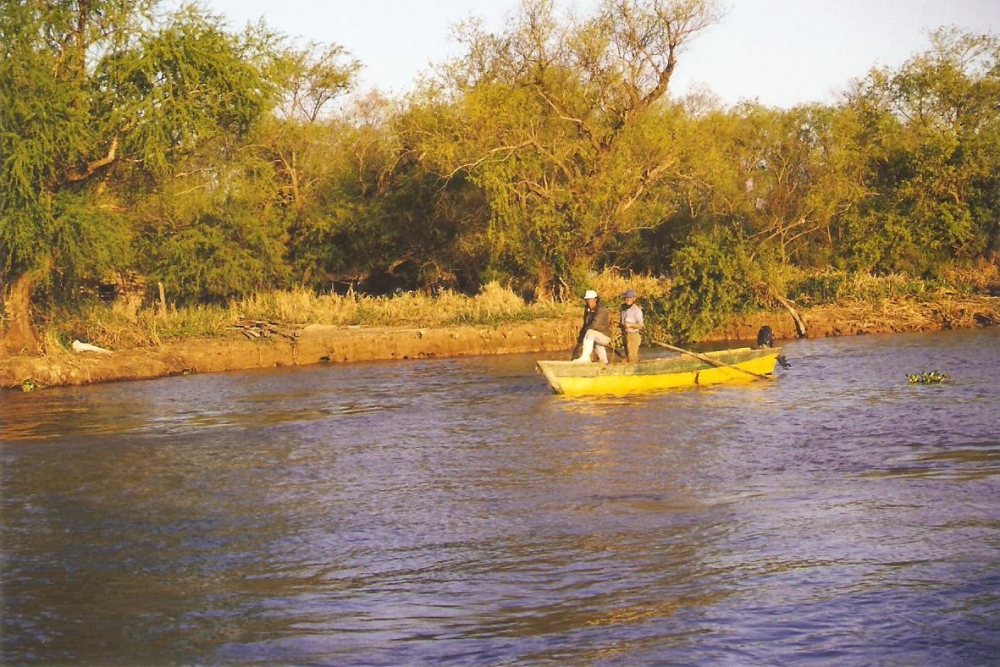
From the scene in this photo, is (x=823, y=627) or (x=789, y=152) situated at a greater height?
(x=789, y=152)

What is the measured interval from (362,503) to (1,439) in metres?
8.31

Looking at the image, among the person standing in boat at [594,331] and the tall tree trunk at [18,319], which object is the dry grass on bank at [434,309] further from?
the person standing in boat at [594,331]

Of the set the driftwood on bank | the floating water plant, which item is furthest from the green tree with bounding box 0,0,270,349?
the floating water plant

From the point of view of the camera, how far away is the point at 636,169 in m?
35.1

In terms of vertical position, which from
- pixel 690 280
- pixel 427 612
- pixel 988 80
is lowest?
pixel 427 612

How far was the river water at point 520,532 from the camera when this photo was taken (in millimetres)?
8430

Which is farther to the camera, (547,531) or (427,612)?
(547,531)

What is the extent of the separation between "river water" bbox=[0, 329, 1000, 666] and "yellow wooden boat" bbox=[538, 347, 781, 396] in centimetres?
55

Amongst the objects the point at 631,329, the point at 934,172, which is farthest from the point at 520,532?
the point at 934,172

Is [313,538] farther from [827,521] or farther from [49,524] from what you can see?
[827,521]

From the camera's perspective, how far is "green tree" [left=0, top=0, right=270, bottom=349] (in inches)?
995

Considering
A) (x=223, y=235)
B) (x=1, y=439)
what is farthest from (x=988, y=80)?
(x=1, y=439)

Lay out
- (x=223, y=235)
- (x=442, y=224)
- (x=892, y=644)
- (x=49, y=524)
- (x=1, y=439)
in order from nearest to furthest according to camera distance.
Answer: (x=892, y=644)
(x=49, y=524)
(x=1, y=439)
(x=223, y=235)
(x=442, y=224)

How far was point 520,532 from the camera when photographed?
11477mm
